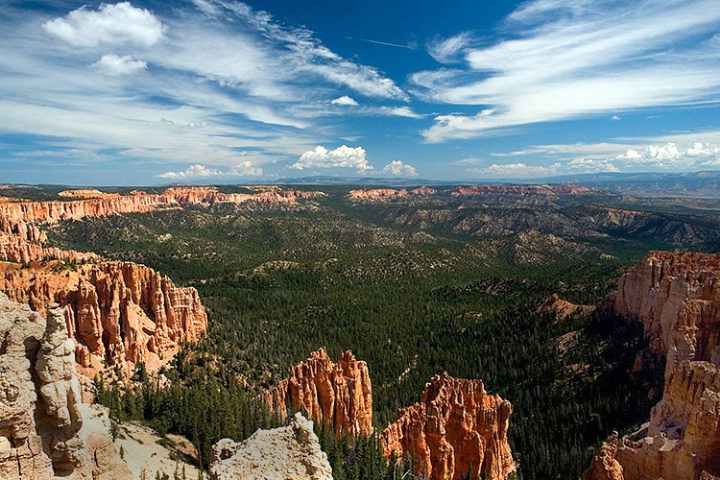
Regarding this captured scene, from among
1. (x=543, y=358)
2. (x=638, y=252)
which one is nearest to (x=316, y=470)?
(x=543, y=358)

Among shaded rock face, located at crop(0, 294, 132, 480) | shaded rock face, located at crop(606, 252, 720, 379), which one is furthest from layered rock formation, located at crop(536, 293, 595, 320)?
shaded rock face, located at crop(0, 294, 132, 480)

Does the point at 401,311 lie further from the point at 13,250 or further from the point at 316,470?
the point at 316,470

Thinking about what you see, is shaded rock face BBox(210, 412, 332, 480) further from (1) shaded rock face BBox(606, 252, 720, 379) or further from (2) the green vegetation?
(1) shaded rock face BBox(606, 252, 720, 379)

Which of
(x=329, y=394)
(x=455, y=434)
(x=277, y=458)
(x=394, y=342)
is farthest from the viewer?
(x=394, y=342)

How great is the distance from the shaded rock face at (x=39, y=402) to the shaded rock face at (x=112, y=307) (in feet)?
103

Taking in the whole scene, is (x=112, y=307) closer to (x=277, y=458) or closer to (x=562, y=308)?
(x=277, y=458)

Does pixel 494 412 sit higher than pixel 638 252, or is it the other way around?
pixel 494 412

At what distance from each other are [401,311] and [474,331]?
1996 cm

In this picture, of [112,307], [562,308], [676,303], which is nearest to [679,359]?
[676,303]

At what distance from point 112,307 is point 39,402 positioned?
3643 centimetres

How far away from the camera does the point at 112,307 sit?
4650cm

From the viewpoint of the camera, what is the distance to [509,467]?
39.4 meters

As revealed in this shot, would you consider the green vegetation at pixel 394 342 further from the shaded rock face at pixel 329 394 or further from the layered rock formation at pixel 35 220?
the layered rock formation at pixel 35 220

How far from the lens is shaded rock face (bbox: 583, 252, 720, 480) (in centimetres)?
2606
